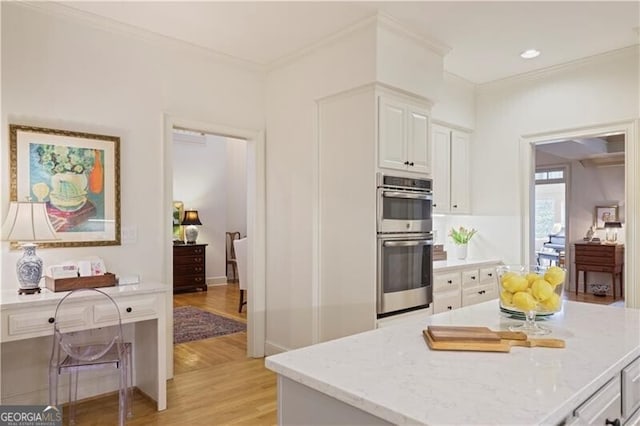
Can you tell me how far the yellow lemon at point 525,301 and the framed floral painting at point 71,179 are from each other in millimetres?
2813

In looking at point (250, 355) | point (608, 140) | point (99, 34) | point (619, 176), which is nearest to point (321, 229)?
point (250, 355)

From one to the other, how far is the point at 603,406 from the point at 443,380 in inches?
20.2

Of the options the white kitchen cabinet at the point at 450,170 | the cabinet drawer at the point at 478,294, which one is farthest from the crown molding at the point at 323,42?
the cabinet drawer at the point at 478,294

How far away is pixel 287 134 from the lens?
3.97 m

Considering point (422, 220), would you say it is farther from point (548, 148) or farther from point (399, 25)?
point (548, 148)

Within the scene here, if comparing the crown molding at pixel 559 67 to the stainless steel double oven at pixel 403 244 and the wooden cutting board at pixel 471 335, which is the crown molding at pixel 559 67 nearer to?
the stainless steel double oven at pixel 403 244

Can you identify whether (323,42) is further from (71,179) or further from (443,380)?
(443,380)

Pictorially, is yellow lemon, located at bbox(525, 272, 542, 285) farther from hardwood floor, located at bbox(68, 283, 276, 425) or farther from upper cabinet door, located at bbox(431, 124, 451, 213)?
upper cabinet door, located at bbox(431, 124, 451, 213)

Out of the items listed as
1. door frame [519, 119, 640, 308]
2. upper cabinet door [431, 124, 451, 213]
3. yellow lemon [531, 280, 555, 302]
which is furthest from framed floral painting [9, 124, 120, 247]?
door frame [519, 119, 640, 308]

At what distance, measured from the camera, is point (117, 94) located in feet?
10.7

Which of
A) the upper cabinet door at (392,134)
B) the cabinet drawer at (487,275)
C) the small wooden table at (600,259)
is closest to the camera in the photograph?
the upper cabinet door at (392,134)

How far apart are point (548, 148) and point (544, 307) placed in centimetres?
582

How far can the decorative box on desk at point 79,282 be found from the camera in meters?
2.73
